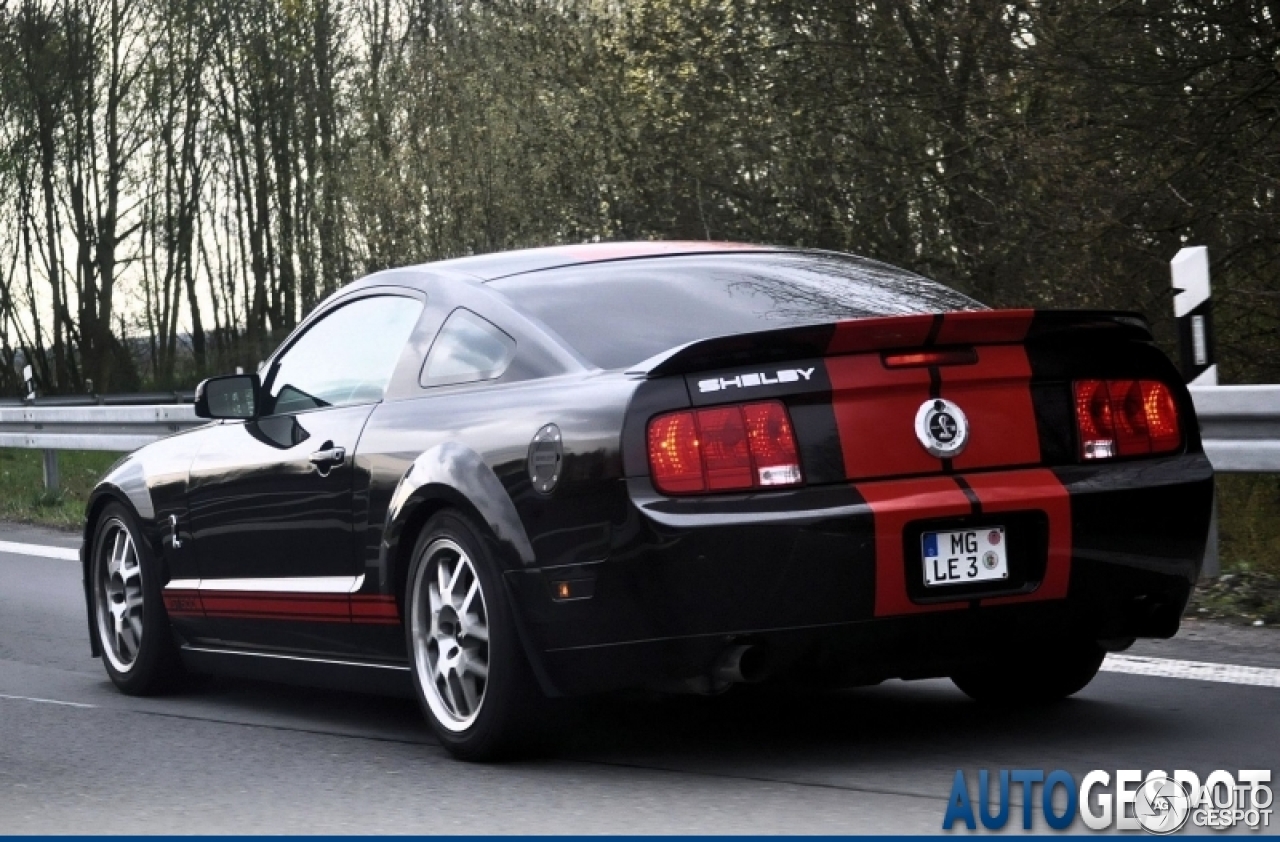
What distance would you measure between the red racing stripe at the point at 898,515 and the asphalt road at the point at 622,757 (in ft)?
1.33

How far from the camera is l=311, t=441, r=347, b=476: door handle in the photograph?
6.43 metres

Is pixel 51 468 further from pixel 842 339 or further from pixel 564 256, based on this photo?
pixel 842 339

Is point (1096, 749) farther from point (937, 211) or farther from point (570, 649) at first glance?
point (937, 211)

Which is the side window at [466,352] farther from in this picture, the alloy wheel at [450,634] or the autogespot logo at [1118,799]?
the autogespot logo at [1118,799]

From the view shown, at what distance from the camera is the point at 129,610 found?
7773 mm

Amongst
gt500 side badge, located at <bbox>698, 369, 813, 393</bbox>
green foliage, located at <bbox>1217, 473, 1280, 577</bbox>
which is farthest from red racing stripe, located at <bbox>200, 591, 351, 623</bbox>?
green foliage, located at <bbox>1217, 473, 1280, 577</bbox>

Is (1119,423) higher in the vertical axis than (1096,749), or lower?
higher

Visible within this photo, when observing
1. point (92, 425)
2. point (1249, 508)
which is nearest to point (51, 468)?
point (92, 425)

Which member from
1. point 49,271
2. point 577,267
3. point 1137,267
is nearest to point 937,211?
point 1137,267

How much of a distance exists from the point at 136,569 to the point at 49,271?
139 feet

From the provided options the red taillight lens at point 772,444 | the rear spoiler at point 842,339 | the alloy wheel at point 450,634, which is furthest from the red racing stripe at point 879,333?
the alloy wheel at point 450,634

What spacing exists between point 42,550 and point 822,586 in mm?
9336

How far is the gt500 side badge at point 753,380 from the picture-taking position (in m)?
5.30

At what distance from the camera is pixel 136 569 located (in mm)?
7758
